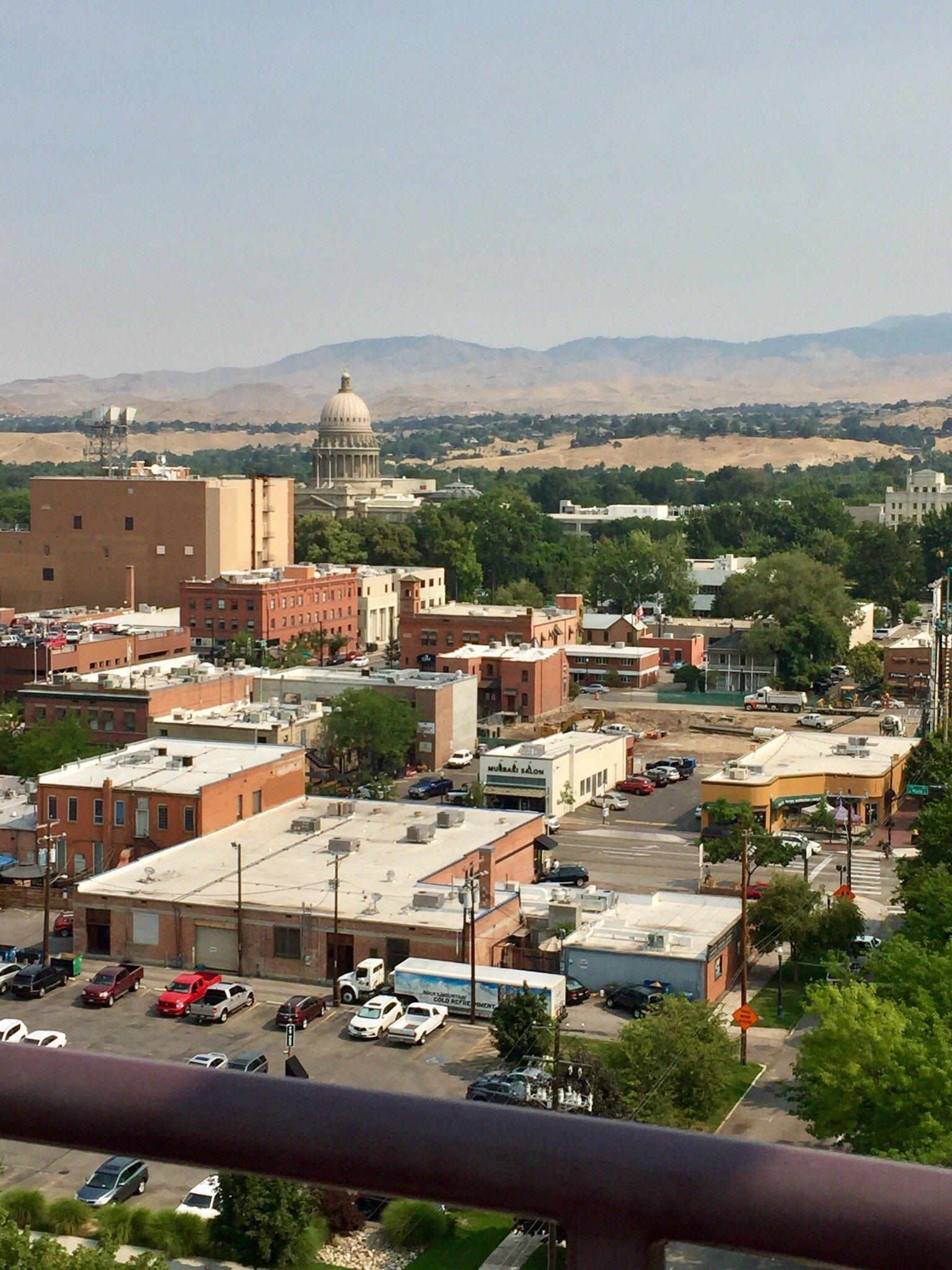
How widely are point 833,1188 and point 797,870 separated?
21122mm

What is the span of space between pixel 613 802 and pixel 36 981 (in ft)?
37.9

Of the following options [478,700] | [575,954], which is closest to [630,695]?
[478,700]

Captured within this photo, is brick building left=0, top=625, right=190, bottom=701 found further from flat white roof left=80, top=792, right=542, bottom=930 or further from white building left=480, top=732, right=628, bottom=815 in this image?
flat white roof left=80, top=792, right=542, bottom=930

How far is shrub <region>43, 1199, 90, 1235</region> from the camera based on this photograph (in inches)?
175

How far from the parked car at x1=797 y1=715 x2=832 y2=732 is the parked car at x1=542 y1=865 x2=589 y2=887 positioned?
13.1 m

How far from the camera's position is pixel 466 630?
3612cm

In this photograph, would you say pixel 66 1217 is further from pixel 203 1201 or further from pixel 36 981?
pixel 36 981

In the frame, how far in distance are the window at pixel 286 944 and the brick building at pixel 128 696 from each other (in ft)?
32.7

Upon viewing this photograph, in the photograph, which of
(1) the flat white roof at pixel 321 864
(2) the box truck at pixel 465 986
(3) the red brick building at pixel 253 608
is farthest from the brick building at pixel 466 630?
(2) the box truck at pixel 465 986

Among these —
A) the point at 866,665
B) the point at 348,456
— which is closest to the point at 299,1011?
the point at 866,665

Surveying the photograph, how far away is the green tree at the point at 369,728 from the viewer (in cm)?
2664

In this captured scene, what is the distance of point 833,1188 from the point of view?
90 cm

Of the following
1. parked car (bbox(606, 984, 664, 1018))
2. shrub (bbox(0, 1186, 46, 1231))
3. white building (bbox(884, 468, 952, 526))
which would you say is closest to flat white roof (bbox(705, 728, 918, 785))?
parked car (bbox(606, 984, 664, 1018))

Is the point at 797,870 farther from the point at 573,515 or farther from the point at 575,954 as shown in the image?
the point at 573,515
